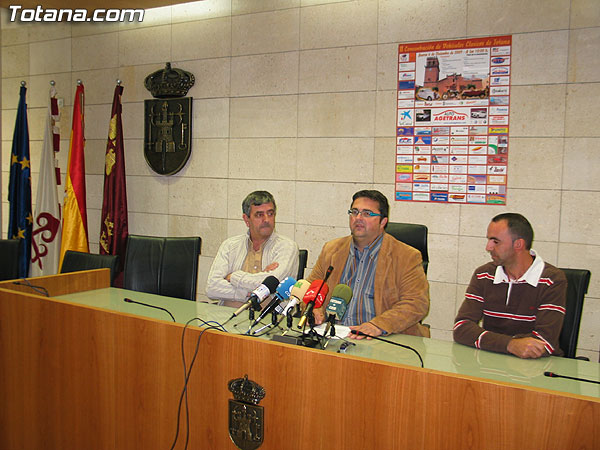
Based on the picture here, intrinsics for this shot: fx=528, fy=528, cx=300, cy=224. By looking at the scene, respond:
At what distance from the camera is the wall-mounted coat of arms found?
4.73 m

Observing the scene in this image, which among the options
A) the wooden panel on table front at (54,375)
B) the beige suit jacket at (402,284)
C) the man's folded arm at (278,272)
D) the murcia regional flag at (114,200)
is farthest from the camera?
the murcia regional flag at (114,200)

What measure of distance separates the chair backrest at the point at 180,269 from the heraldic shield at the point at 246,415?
1.58 metres

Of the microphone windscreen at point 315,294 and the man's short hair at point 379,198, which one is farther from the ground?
the man's short hair at point 379,198

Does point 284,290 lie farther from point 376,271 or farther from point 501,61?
point 501,61

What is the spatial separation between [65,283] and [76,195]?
2261mm

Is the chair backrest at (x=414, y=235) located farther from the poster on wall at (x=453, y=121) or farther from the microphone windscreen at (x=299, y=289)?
the microphone windscreen at (x=299, y=289)

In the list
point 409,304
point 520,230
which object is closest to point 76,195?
point 409,304

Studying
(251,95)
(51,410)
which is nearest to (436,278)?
(251,95)

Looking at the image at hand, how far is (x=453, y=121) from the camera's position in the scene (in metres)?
3.79

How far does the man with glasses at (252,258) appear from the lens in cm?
308

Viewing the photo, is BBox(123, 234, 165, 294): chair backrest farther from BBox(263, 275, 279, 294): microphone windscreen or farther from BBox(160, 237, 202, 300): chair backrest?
BBox(263, 275, 279, 294): microphone windscreen

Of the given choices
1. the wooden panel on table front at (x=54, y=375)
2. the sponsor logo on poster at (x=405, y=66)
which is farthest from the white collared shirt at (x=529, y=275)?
the sponsor logo on poster at (x=405, y=66)

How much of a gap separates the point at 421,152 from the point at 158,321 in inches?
99.3

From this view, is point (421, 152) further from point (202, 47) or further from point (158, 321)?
point (158, 321)
